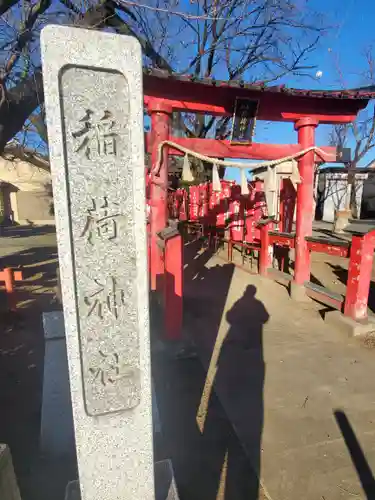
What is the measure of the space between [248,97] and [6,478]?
5.71m

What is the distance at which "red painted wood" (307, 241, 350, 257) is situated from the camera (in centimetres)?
507

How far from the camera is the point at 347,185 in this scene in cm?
1934

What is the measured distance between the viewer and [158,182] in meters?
5.04

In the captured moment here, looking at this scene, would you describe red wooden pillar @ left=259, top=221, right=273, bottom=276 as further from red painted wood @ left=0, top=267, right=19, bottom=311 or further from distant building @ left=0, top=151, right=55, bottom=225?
distant building @ left=0, top=151, right=55, bottom=225

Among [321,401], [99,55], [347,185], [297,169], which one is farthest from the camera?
[347,185]

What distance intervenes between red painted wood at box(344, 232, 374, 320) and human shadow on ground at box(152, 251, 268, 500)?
1560 millimetres

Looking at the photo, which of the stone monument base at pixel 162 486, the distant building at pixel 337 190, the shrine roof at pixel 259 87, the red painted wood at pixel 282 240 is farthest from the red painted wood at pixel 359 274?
the distant building at pixel 337 190

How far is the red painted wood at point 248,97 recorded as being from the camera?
479 centimetres

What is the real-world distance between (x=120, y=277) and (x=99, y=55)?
1097 mm

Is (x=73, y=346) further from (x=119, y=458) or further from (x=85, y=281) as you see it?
(x=119, y=458)

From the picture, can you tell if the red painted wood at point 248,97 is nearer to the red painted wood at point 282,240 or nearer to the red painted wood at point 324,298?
the red painted wood at point 282,240

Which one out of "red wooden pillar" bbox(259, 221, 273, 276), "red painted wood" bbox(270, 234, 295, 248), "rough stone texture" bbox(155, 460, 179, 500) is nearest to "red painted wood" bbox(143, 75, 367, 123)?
"red painted wood" bbox(270, 234, 295, 248)

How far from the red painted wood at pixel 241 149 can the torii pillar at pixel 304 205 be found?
0.77 ft

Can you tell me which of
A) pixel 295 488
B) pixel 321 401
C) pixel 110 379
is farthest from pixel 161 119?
pixel 295 488
